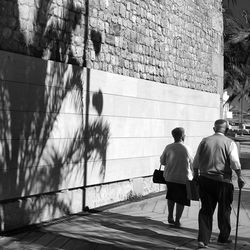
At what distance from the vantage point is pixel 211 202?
6.96 meters

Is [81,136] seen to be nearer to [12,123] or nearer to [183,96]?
[12,123]

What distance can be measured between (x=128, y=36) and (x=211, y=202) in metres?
5.41

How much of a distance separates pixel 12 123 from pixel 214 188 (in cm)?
323

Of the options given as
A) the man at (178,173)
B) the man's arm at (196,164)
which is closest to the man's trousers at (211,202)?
the man's arm at (196,164)

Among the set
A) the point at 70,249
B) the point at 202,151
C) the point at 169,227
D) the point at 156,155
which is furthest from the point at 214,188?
the point at 156,155

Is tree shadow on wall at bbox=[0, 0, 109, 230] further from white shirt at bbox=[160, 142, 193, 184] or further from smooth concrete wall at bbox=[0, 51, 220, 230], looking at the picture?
white shirt at bbox=[160, 142, 193, 184]

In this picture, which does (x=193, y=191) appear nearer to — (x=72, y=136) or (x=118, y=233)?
(x=118, y=233)

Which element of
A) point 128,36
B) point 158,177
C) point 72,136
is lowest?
point 158,177

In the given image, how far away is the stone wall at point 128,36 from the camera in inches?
327

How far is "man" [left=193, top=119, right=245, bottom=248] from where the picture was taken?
6.81 m

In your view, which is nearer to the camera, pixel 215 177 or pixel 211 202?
pixel 215 177

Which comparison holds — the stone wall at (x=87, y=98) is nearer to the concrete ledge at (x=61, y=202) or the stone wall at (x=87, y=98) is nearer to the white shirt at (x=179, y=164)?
the concrete ledge at (x=61, y=202)

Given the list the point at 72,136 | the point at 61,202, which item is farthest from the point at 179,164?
the point at 61,202

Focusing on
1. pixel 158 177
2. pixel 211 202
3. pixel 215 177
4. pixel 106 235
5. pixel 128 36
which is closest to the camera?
pixel 215 177
